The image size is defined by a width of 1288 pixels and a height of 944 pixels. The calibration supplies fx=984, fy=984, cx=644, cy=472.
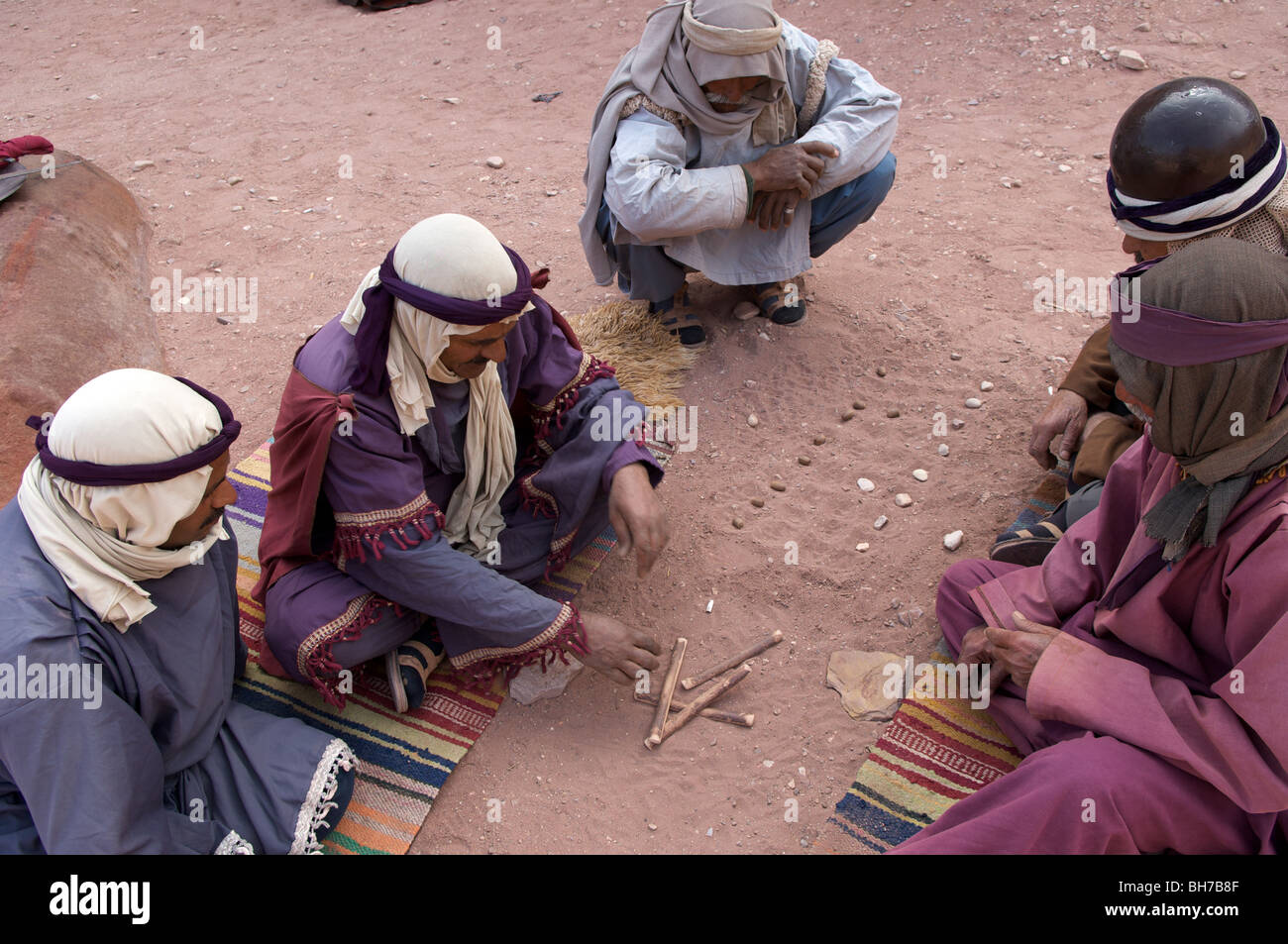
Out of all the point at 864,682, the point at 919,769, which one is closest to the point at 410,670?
the point at 864,682

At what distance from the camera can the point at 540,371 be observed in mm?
3357

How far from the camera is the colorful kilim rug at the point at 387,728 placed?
114 inches

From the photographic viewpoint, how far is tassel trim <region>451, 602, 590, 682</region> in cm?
296

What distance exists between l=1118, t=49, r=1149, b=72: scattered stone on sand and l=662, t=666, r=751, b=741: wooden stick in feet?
18.2

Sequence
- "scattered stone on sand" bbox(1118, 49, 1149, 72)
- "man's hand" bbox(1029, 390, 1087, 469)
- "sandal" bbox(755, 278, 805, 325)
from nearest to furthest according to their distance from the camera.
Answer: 1. "man's hand" bbox(1029, 390, 1087, 469)
2. "sandal" bbox(755, 278, 805, 325)
3. "scattered stone on sand" bbox(1118, 49, 1149, 72)

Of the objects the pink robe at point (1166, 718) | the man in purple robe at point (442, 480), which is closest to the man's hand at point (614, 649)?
the man in purple robe at point (442, 480)

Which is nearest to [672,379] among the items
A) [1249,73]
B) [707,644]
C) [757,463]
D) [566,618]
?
[757,463]

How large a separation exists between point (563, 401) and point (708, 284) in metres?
1.88

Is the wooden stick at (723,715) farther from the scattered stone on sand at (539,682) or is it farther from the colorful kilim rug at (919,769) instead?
the colorful kilim rug at (919,769)

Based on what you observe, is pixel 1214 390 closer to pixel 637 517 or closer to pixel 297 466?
pixel 637 517

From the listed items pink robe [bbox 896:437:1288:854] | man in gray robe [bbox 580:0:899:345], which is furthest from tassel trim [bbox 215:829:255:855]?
man in gray robe [bbox 580:0:899:345]

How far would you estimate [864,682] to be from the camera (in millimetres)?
3174

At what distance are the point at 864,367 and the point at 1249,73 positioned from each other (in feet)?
13.4

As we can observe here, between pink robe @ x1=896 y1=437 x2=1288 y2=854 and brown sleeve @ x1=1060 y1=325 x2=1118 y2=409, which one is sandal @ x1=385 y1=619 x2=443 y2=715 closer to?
pink robe @ x1=896 y1=437 x2=1288 y2=854
